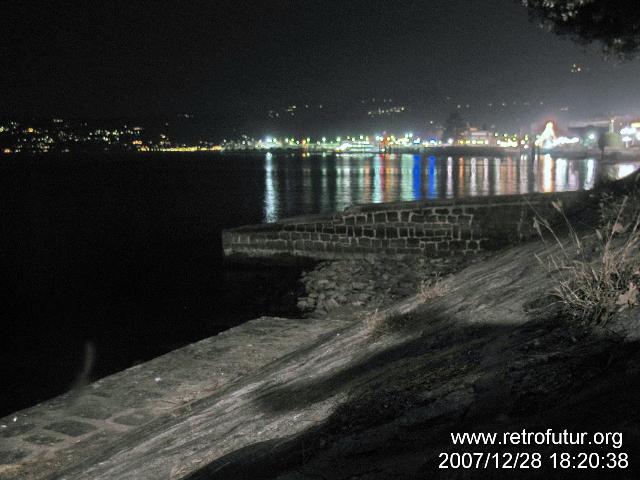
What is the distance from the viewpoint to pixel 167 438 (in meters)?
5.25

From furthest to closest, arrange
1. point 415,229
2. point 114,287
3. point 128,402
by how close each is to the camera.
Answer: point 114,287, point 415,229, point 128,402

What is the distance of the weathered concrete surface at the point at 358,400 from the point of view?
10.1 ft

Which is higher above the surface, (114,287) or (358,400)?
(358,400)

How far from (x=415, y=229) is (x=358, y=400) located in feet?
45.4

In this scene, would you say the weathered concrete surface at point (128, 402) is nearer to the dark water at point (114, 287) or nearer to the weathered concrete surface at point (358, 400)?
the weathered concrete surface at point (358, 400)

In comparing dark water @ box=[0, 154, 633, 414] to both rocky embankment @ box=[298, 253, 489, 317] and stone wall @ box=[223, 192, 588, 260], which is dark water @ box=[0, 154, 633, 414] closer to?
rocky embankment @ box=[298, 253, 489, 317]

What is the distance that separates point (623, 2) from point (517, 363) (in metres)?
9.39

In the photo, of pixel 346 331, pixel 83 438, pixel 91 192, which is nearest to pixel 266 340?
pixel 346 331

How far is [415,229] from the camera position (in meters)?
17.6

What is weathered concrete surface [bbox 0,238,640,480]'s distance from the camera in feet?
10.1

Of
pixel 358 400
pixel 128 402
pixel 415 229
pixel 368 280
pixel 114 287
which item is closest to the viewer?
pixel 358 400

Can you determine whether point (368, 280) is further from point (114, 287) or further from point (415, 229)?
point (114, 287)

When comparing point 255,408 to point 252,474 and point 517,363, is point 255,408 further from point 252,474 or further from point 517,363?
point 517,363

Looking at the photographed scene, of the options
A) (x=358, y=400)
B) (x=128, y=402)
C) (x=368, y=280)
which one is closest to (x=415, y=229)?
(x=368, y=280)
